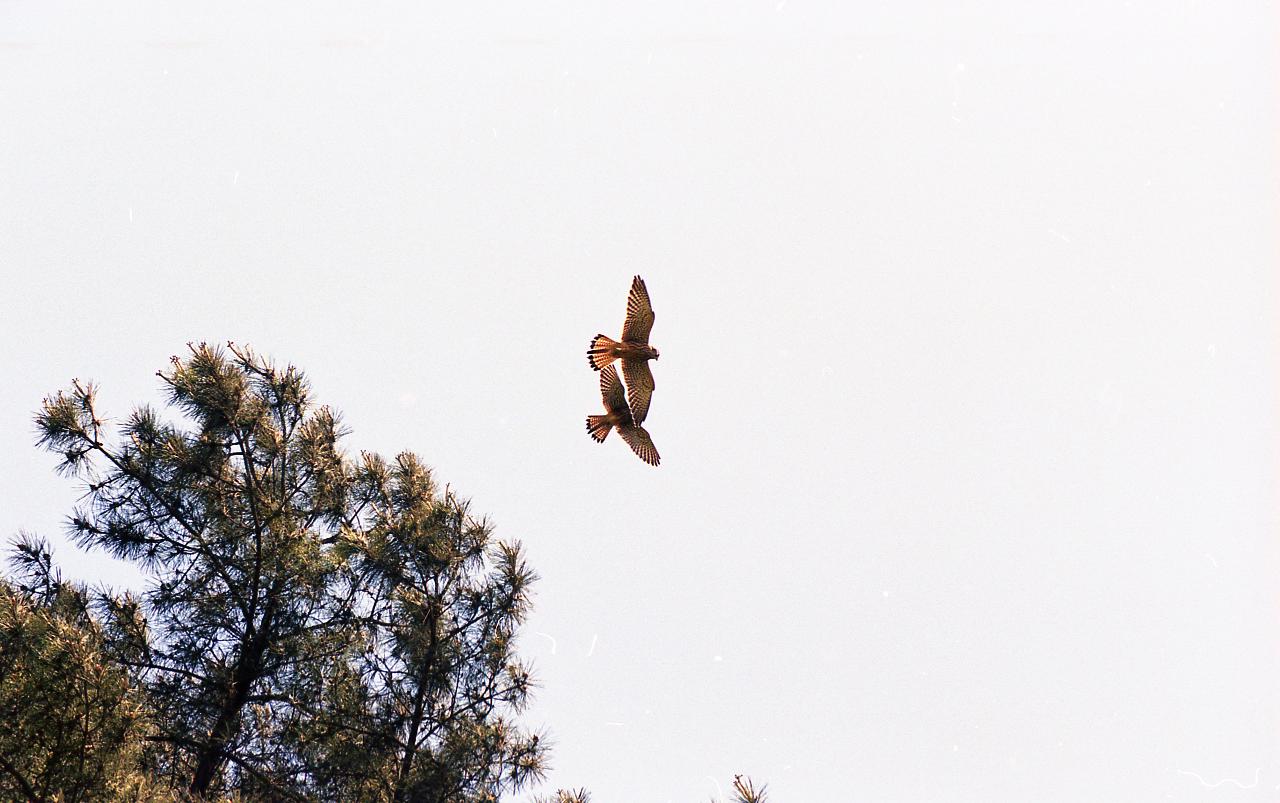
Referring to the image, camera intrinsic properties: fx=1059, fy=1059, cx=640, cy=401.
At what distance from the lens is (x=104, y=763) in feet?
20.7

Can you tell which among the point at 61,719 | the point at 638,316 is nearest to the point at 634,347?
the point at 638,316

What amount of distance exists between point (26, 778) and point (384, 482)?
152 inches

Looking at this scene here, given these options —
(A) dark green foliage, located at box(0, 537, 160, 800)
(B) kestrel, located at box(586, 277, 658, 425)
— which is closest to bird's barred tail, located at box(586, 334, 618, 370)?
(B) kestrel, located at box(586, 277, 658, 425)

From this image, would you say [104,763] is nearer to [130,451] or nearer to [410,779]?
[410,779]

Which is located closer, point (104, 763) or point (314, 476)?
point (104, 763)

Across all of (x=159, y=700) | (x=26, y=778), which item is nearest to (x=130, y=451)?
(x=159, y=700)

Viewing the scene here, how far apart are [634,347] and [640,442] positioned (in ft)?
3.96

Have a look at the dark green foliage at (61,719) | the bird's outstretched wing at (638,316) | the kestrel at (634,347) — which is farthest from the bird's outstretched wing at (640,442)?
the dark green foliage at (61,719)

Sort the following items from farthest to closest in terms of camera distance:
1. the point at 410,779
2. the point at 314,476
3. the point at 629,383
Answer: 1. the point at 629,383
2. the point at 314,476
3. the point at 410,779

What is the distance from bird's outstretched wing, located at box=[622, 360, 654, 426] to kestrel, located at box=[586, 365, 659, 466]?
90mm

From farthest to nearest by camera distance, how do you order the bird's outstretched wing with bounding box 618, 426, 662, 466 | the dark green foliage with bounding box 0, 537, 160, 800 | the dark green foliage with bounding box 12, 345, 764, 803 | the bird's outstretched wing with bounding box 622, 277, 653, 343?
the bird's outstretched wing with bounding box 618, 426, 662, 466, the bird's outstretched wing with bounding box 622, 277, 653, 343, the dark green foliage with bounding box 12, 345, 764, 803, the dark green foliage with bounding box 0, 537, 160, 800

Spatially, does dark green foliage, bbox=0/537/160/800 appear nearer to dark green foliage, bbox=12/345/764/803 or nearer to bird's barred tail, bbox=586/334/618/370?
dark green foliage, bbox=12/345/764/803

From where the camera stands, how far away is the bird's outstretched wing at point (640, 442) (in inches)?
452

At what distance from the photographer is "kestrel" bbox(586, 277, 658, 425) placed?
10.7 metres
